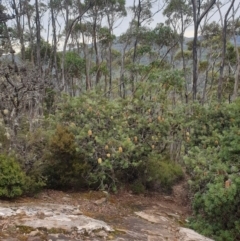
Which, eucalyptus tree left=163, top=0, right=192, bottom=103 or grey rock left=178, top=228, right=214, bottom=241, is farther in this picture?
eucalyptus tree left=163, top=0, right=192, bottom=103

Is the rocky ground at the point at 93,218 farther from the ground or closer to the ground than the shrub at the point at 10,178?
closer to the ground

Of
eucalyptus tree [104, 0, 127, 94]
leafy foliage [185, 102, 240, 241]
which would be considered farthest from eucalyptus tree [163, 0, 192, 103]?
leafy foliage [185, 102, 240, 241]

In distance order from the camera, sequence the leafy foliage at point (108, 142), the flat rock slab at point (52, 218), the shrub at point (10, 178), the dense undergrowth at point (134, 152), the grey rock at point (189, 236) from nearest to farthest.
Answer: the flat rock slab at point (52, 218), the grey rock at point (189, 236), the dense undergrowth at point (134, 152), the shrub at point (10, 178), the leafy foliage at point (108, 142)

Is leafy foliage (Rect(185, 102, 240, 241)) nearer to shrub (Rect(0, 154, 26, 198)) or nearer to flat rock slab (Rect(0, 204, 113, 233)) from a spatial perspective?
flat rock slab (Rect(0, 204, 113, 233))

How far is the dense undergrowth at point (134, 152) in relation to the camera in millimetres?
4812

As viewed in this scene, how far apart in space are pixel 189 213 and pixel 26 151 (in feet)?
9.42

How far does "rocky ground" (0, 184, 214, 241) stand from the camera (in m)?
3.77

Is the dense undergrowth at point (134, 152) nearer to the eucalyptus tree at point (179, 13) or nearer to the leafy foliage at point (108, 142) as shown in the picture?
the leafy foliage at point (108, 142)

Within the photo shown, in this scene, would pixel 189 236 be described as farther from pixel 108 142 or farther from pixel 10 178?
pixel 10 178

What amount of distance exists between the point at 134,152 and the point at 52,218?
2.37 meters

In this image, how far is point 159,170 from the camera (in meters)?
7.03

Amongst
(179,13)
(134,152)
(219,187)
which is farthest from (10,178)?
(179,13)

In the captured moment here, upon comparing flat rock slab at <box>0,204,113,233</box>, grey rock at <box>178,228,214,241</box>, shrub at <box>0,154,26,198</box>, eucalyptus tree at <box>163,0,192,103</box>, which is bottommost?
grey rock at <box>178,228,214,241</box>

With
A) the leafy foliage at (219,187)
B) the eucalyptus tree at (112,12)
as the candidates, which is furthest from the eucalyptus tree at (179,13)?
the leafy foliage at (219,187)
